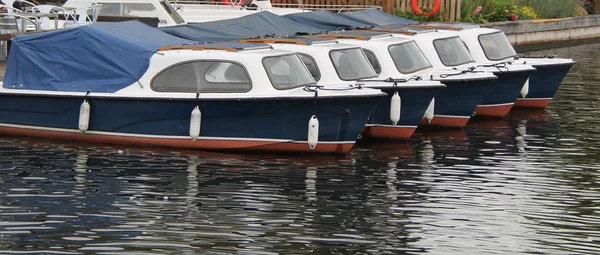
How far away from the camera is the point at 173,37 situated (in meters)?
21.3

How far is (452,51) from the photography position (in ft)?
81.3

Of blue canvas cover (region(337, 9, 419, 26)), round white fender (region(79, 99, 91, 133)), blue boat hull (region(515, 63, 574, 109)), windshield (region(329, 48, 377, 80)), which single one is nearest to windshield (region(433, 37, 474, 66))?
blue boat hull (region(515, 63, 574, 109))

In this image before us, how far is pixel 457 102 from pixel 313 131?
4737 mm

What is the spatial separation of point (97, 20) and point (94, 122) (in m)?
7.62

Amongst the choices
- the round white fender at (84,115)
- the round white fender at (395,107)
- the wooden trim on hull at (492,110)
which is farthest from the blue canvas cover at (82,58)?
the wooden trim on hull at (492,110)

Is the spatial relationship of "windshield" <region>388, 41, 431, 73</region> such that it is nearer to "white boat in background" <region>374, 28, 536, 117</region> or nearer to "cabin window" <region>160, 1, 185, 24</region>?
"white boat in background" <region>374, 28, 536, 117</region>

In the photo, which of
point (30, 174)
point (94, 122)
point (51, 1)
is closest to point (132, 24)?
point (94, 122)

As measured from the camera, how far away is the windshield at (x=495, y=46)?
84.4ft

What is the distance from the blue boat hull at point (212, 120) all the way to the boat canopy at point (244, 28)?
11.1 feet

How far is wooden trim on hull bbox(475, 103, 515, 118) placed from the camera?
961 inches

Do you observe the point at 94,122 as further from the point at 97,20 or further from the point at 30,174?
the point at 97,20

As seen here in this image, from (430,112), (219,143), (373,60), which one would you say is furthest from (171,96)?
(430,112)

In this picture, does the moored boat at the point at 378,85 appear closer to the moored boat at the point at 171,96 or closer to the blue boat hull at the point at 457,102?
the moored boat at the point at 171,96

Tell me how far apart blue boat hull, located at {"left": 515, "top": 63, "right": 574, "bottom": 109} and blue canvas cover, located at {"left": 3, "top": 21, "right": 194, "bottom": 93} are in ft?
27.5
